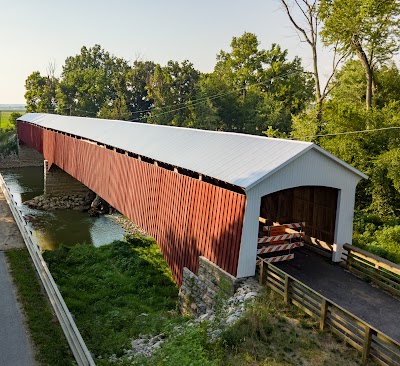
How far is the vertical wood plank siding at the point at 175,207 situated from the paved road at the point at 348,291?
206 centimetres

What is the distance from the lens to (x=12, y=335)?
25.8ft

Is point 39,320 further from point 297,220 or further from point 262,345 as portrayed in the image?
point 297,220

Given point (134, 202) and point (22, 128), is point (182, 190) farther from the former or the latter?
point (22, 128)

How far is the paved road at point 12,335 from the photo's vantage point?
23.4 ft

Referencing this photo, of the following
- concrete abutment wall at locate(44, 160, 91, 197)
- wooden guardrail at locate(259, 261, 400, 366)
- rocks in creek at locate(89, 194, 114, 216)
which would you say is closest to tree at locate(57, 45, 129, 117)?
concrete abutment wall at locate(44, 160, 91, 197)

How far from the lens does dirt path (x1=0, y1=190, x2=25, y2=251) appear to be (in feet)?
44.3

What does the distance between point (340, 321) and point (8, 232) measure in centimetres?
1294

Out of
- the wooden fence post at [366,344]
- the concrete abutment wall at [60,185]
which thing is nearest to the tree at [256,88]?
the concrete abutment wall at [60,185]

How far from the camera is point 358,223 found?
53.9 ft

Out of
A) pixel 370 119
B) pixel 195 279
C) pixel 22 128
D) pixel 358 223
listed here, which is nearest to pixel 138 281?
pixel 195 279

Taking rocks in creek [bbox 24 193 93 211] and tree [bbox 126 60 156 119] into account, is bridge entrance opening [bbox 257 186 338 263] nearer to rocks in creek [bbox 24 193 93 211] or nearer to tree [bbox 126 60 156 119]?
rocks in creek [bbox 24 193 93 211]

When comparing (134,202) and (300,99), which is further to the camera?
(300,99)

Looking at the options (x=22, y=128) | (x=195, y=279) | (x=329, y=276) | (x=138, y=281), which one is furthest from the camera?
(x=22, y=128)

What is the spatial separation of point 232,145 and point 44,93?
64420 mm
